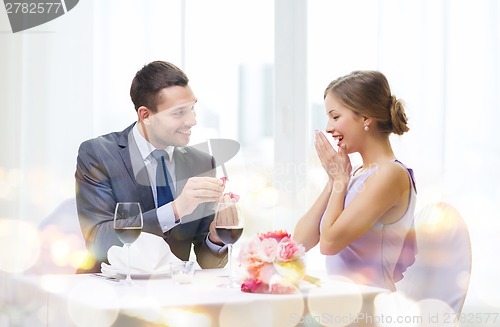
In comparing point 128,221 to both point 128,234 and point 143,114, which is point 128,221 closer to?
point 128,234

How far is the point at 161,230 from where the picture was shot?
2.09 meters

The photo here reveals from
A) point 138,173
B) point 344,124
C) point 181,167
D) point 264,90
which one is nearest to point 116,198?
point 138,173

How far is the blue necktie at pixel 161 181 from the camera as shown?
91.6 inches

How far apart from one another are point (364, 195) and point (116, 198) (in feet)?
2.47

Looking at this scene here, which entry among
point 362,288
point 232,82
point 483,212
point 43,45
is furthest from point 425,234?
point 43,45

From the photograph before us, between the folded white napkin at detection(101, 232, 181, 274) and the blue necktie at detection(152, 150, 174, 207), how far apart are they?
579 millimetres

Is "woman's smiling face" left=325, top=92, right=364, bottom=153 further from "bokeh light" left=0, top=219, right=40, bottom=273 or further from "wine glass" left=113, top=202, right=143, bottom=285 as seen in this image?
"bokeh light" left=0, top=219, right=40, bottom=273

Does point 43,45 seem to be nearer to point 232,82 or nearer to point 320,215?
point 232,82

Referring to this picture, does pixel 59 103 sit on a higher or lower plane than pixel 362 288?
higher

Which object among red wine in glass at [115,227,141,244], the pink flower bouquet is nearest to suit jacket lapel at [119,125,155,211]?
red wine in glass at [115,227,141,244]

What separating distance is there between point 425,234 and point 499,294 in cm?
116

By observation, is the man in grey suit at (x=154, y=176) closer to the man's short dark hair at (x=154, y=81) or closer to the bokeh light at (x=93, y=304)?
the man's short dark hair at (x=154, y=81)

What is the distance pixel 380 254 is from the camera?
2.10m

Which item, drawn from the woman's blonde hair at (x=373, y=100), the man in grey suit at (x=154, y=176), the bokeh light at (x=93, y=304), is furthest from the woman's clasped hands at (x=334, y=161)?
the bokeh light at (x=93, y=304)
